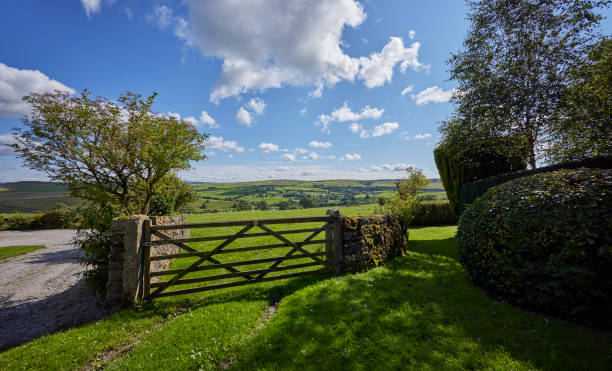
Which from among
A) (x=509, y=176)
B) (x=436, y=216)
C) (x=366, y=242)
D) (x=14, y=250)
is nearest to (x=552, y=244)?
(x=366, y=242)

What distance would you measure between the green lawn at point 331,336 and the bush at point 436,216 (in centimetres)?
1759

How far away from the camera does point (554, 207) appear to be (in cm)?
458

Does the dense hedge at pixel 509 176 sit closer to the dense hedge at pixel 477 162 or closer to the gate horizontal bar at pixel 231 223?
the dense hedge at pixel 477 162

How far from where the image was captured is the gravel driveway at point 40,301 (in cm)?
477

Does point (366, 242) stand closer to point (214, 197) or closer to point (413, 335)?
point (413, 335)

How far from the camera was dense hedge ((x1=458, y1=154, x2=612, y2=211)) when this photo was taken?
745 cm

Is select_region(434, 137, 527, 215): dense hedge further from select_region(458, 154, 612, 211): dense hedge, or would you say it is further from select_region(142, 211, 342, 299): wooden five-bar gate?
select_region(142, 211, 342, 299): wooden five-bar gate

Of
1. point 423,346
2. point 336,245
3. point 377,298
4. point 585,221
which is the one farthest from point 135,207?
point 585,221

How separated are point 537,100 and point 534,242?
437 inches

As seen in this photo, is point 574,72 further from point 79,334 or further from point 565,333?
point 79,334

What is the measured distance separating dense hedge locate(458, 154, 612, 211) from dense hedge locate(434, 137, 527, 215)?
0.80m

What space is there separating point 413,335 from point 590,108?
1269 centimetres

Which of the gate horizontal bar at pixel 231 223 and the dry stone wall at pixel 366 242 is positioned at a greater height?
the gate horizontal bar at pixel 231 223

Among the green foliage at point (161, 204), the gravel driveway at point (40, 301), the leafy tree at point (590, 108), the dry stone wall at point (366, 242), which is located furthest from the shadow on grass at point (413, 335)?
the green foliage at point (161, 204)
